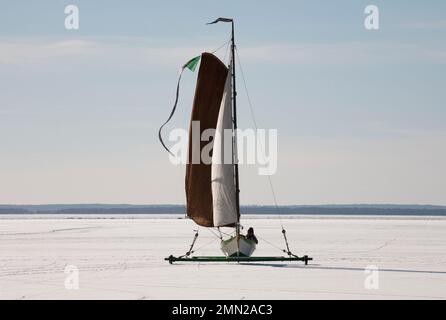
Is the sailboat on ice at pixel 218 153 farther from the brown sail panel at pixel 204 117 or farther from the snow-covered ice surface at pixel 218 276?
the snow-covered ice surface at pixel 218 276

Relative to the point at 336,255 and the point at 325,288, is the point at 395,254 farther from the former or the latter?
the point at 325,288

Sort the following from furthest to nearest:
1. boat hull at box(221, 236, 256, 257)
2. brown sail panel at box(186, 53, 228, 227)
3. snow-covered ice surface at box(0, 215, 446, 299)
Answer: brown sail panel at box(186, 53, 228, 227), boat hull at box(221, 236, 256, 257), snow-covered ice surface at box(0, 215, 446, 299)

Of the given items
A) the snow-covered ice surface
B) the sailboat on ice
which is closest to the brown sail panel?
the sailboat on ice

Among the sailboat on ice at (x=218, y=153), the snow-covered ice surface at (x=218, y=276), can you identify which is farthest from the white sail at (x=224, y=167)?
the snow-covered ice surface at (x=218, y=276)

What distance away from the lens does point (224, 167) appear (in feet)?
114

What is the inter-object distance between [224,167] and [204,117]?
231 centimetres

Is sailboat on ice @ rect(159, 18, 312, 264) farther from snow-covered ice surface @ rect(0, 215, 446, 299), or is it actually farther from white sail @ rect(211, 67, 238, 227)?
snow-covered ice surface @ rect(0, 215, 446, 299)

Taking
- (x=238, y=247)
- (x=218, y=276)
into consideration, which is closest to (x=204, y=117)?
(x=238, y=247)

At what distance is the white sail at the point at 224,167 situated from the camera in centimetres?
3450

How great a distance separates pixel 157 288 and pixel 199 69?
13.0 metres

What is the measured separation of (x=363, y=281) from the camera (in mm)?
26531

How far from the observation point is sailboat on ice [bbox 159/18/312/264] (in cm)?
3453

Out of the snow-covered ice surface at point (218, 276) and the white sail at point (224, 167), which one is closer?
the snow-covered ice surface at point (218, 276)
